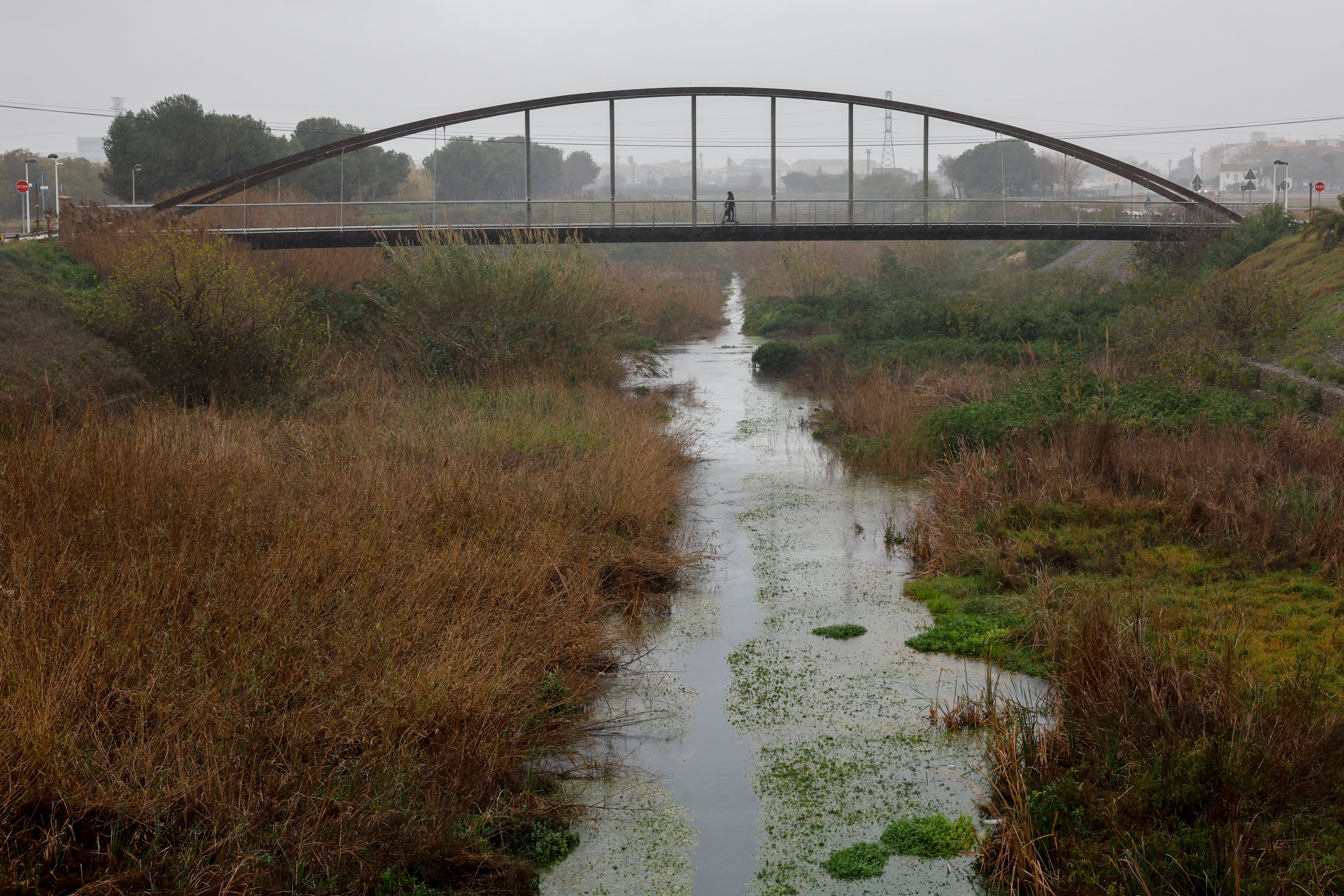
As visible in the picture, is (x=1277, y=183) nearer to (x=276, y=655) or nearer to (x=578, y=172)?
(x=276, y=655)

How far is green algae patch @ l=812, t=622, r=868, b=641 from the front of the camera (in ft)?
35.1

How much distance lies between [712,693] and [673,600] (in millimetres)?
2530

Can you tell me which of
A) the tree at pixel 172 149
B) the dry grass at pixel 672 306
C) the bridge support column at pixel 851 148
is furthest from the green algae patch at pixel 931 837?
the tree at pixel 172 149

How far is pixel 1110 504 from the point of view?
1278 centimetres

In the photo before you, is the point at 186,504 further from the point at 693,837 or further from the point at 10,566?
the point at 693,837

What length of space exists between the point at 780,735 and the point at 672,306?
3634cm

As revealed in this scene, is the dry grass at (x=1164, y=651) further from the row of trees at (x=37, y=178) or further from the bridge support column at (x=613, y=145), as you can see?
the row of trees at (x=37, y=178)

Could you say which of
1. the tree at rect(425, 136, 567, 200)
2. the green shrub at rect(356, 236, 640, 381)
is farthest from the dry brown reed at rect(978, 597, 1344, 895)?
the tree at rect(425, 136, 567, 200)

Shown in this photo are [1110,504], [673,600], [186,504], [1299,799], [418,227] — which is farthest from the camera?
[418,227]

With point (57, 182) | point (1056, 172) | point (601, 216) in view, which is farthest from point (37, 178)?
point (1056, 172)

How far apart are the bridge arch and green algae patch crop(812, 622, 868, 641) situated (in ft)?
97.2

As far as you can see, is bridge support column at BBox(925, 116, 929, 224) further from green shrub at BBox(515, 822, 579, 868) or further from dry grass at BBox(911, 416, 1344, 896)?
green shrub at BBox(515, 822, 579, 868)

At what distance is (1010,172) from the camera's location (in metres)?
81.6

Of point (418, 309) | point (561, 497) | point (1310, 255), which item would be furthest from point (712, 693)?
point (1310, 255)
